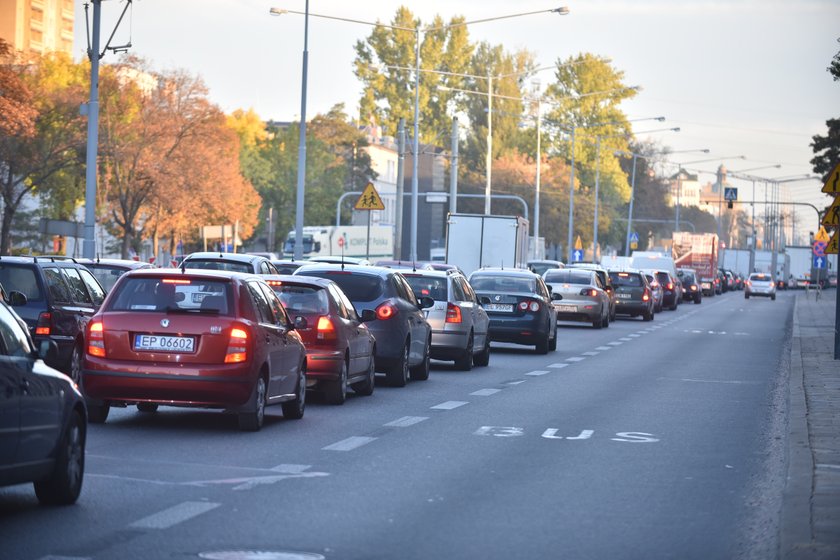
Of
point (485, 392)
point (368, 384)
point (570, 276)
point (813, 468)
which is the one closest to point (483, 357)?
point (485, 392)

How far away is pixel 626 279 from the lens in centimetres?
5453

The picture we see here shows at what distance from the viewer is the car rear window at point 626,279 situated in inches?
2141

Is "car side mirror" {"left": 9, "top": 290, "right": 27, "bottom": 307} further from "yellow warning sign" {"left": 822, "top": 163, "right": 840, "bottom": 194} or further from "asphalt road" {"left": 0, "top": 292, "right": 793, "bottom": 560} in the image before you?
"yellow warning sign" {"left": 822, "top": 163, "right": 840, "bottom": 194}

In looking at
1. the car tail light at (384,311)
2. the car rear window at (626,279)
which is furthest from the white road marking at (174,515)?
the car rear window at (626,279)

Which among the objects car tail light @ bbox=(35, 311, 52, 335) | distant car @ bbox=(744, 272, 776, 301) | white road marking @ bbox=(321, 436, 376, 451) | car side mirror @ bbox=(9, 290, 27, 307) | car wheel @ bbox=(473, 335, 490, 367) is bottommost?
distant car @ bbox=(744, 272, 776, 301)

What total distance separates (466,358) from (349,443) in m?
11.8

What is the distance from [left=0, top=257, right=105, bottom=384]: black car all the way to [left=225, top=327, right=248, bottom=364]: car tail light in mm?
5305

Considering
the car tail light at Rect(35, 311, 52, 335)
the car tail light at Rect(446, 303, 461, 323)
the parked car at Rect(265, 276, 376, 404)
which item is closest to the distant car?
the car tail light at Rect(446, 303, 461, 323)

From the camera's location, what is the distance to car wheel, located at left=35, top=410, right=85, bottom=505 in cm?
993

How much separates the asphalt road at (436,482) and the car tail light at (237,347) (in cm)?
65

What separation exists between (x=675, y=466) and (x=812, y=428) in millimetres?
3444

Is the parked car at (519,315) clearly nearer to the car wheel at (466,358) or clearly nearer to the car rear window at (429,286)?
the car rear window at (429,286)

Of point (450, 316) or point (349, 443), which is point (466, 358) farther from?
point (349, 443)

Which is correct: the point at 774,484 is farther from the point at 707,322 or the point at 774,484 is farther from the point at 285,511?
the point at 707,322
